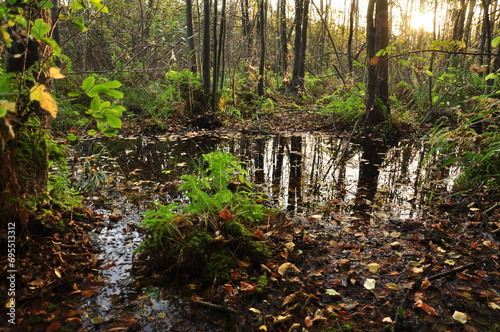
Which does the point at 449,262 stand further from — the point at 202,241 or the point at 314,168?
the point at 314,168

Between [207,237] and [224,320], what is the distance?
0.64m

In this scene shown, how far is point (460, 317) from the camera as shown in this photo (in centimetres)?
199

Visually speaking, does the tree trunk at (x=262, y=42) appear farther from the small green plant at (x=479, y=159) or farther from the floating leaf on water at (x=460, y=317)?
the floating leaf on water at (x=460, y=317)

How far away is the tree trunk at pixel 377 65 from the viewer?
7.26m

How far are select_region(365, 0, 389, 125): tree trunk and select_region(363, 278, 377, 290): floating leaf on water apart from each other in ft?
17.7

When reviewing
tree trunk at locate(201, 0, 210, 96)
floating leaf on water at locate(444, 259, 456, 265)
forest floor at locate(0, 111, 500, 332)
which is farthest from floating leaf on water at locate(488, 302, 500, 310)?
tree trunk at locate(201, 0, 210, 96)

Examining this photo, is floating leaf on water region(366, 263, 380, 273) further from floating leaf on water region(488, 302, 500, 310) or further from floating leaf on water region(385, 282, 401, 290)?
floating leaf on water region(488, 302, 500, 310)

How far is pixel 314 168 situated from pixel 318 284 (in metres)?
3.23

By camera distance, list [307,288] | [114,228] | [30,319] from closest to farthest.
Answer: [30,319] → [307,288] → [114,228]

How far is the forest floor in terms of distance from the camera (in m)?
1.95

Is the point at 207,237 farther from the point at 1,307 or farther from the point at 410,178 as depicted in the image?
the point at 410,178

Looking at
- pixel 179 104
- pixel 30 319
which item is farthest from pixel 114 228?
pixel 179 104

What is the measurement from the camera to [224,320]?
197 cm

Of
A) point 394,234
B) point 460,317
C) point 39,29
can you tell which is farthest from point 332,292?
point 39,29
